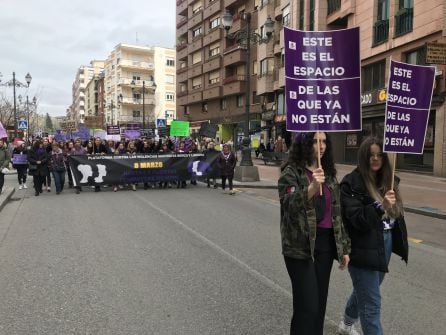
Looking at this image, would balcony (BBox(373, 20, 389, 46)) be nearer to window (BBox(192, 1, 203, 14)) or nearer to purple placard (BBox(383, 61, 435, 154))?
purple placard (BBox(383, 61, 435, 154))

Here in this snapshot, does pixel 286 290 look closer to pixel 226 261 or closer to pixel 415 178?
pixel 226 261

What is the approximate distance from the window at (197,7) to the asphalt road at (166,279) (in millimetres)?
55424

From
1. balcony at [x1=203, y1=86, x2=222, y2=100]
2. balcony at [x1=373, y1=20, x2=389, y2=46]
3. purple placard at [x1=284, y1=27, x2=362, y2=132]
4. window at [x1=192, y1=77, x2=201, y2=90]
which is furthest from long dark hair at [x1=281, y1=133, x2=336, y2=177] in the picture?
window at [x1=192, y1=77, x2=201, y2=90]

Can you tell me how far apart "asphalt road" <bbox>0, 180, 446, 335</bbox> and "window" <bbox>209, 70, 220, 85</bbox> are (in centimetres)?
4656

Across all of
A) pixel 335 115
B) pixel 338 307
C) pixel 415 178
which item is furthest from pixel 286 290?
pixel 415 178

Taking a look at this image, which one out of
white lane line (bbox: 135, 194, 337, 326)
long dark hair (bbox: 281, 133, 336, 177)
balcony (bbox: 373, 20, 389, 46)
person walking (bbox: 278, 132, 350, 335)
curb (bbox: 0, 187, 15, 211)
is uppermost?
balcony (bbox: 373, 20, 389, 46)

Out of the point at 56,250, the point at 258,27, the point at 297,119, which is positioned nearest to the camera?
the point at 297,119

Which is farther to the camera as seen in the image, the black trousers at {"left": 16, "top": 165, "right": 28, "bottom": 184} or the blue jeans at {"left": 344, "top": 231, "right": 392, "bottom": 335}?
the black trousers at {"left": 16, "top": 165, "right": 28, "bottom": 184}

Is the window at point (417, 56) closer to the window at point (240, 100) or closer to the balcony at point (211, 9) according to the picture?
the window at point (240, 100)

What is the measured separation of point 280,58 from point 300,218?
36.1m

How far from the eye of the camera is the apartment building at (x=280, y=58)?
21219 mm

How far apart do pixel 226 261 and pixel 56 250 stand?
8.72 ft

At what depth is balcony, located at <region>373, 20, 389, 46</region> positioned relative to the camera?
24.2 m

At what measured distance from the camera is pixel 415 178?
19750 mm
